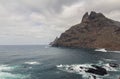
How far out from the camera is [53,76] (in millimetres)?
73312

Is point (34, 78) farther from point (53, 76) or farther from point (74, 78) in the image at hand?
point (74, 78)

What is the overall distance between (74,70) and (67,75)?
11195mm

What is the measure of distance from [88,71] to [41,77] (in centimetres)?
2127

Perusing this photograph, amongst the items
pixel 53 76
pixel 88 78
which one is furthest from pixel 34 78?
pixel 88 78

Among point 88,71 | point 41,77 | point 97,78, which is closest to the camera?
point 97,78

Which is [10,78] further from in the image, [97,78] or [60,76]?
[97,78]

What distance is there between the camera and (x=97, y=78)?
67500 millimetres

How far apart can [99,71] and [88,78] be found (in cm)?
973

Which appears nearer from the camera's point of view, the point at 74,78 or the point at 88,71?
the point at 74,78

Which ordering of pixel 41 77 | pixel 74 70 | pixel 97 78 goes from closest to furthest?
pixel 97 78 < pixel 41 77 < pixel 74 70

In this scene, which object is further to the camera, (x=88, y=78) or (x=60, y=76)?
(x=60, y=76)

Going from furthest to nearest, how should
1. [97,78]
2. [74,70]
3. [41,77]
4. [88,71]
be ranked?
1. [74,70]
2. [88,71]
3. [41,77]
4. [97,78]

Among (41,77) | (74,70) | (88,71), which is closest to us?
(41,77)

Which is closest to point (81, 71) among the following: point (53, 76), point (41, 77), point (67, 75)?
point (67, 75)
